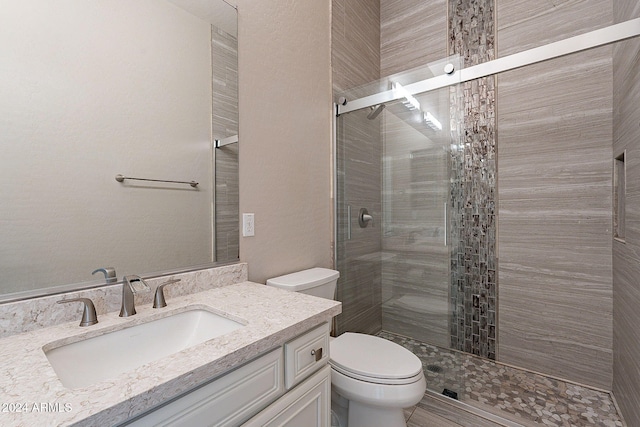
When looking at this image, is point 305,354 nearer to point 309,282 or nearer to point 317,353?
point 317,353

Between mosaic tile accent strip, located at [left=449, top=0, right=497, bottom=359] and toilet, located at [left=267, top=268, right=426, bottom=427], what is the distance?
3.19ft

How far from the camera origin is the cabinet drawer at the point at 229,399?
1.92 feet

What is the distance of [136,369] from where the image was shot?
60 centimetres

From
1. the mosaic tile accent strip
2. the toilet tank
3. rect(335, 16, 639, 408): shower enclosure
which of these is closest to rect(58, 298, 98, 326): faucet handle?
the toilet tank

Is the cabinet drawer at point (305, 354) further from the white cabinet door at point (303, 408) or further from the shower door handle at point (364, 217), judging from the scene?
the shower door handle at point (364, 217)

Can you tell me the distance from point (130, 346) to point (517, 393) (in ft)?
7.01

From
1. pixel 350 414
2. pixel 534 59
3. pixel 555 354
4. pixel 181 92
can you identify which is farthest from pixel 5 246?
pixel 555 354

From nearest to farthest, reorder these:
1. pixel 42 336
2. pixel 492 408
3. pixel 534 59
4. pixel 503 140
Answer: pixel 42 336 < pixel 534 59 < pixel 492 408 < pixel 503 140

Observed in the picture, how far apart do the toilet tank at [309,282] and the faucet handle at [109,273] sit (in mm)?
676

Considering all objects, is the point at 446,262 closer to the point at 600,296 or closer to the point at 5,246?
the point at 600,296

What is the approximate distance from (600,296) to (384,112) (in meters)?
1.82

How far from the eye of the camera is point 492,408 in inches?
64.1

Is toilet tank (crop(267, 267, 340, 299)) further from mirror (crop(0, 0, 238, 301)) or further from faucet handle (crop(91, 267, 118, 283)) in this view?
faucet handle (crop(91, 267, 118, 283))

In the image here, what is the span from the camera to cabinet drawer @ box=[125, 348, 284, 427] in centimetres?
58
